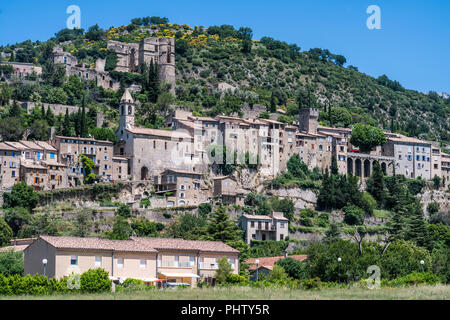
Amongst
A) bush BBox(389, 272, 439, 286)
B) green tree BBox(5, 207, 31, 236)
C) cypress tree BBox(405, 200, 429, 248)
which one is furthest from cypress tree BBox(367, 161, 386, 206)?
bush BBox(389, 272, 439, 286)

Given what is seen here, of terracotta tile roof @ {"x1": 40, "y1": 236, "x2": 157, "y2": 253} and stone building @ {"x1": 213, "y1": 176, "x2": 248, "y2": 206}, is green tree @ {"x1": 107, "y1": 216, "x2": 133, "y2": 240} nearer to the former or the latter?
stone building @ {"x1": 213, "y1": 176, "x2": 248, "y2": 206}

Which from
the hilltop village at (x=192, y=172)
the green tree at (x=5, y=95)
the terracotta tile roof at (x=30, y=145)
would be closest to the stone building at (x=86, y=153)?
the hilltop village at (x=192, y=172)

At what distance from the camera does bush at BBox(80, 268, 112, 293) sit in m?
39.0

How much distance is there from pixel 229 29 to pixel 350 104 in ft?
124

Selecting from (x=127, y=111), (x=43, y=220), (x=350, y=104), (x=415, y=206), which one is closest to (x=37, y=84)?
(x=127, y=111)

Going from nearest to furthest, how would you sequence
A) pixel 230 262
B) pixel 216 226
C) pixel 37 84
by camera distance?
pixel 230 262 < pixel 216 226 < pixel 37 84

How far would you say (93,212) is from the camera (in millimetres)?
74438

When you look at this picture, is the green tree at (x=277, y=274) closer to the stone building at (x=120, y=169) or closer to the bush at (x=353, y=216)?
the bush at (x=353, y=216)

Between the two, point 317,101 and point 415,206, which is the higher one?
point 317,101

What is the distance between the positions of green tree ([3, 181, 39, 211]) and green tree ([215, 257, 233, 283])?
27436 millimetres

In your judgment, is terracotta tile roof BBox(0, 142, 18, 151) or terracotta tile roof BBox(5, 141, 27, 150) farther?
terracotta tile roof BBox(5, 141, 27, 150)

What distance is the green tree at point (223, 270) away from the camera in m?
50.9

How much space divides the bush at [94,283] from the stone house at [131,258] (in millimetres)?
6228
